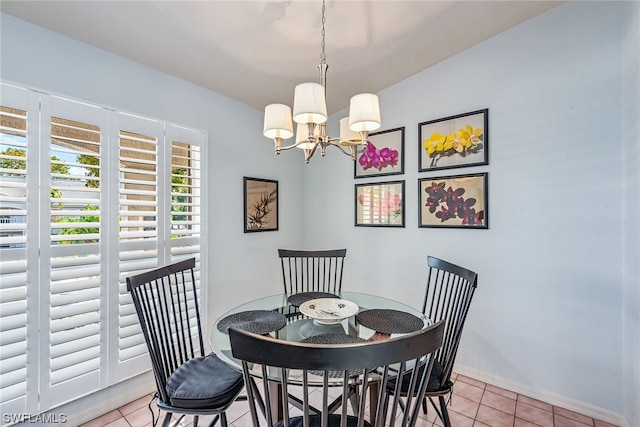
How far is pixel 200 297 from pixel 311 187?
1714 millimetres

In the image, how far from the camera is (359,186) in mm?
3219

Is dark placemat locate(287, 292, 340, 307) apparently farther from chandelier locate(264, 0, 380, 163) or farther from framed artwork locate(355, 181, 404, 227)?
framed artwork locate(355, 181, 404, 227)

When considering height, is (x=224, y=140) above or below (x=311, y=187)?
above

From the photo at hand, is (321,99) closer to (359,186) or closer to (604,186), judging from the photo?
(359,186)

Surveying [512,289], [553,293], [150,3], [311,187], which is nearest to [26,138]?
[150,3]

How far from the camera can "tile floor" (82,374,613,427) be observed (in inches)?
78.4

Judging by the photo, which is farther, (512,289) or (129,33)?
(512,289)

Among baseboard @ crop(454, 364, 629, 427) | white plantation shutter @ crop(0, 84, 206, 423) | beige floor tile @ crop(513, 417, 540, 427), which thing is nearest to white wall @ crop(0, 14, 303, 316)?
white plantation shutter @ crop(0, 84, 206, 423)

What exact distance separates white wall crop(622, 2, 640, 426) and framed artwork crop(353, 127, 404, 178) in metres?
1.53

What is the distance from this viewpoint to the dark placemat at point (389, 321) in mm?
1626

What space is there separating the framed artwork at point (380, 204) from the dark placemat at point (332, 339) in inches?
64.5

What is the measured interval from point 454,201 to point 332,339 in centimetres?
174

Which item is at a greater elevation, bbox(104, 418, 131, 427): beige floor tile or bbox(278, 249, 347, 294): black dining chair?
bbox(278, 249, 347, 294): black dining chair

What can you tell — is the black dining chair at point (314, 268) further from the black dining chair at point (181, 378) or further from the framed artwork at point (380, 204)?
the black dining chair at point (181, 378)
